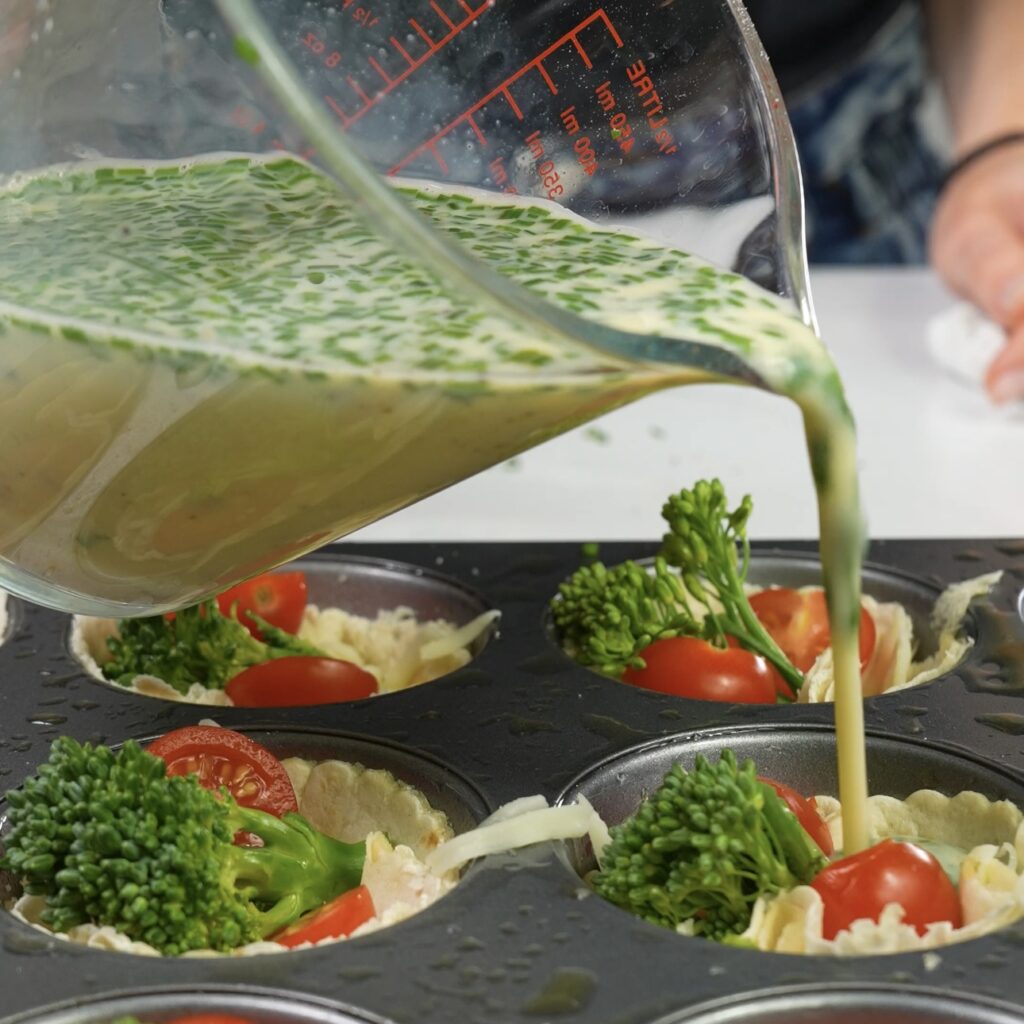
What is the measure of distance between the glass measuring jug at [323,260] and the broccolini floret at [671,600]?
0.74 m

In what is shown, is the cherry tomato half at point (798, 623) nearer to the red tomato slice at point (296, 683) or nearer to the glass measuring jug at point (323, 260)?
the red tomato slice at point (296, 683)

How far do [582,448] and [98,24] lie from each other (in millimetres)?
1974

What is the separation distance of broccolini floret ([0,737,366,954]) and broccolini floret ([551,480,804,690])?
0.72m

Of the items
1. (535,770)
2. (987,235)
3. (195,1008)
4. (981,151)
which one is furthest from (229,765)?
(981,151)

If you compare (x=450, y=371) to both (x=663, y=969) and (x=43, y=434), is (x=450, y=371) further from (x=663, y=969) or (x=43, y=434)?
(x=663, y=969)

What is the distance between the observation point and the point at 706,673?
8.00 feet

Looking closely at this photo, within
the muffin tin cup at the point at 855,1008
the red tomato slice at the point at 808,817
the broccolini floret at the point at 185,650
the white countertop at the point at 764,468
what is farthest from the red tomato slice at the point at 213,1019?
the white countertop at the point at 764,468

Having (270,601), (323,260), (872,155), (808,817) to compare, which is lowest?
(808,817)

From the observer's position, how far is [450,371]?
1528 millimetres

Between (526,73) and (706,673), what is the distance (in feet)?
3.04

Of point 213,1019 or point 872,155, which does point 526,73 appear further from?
point 872,155

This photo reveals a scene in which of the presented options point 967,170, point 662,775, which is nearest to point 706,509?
point 662,775

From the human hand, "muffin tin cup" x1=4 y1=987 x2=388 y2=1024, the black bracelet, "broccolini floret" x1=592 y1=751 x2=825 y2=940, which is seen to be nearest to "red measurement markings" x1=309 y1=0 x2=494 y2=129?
"broccolini floret" x1=592 y1=751 x2=825 y2=940

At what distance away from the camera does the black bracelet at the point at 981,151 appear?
4.02m
